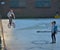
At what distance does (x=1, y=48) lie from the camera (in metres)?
20.0

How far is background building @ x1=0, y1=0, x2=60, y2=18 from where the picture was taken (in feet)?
183

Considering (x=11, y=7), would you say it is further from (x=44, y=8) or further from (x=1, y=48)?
(x=1, y=48)

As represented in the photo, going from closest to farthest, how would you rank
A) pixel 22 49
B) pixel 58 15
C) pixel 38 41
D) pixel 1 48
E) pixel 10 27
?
pixel 1 48 → pixel 22 49 → pixel 38 41 → pixel 10 27 → pixel 58 15

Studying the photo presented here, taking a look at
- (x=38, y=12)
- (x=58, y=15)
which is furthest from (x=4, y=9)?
(x=58, y=15)

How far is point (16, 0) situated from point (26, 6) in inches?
79.3

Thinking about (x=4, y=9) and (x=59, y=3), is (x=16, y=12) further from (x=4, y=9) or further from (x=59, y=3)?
(x=59, y=3)

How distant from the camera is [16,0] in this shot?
185 feet

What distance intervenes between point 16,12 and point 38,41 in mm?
30453

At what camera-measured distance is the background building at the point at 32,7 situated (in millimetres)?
55875

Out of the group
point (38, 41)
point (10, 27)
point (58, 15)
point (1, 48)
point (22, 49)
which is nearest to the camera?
→ point (1, 48)

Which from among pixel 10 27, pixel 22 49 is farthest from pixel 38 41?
pixel 10 27

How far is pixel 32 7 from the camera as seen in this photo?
185 feet

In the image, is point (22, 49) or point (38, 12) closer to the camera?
point (22, 49)

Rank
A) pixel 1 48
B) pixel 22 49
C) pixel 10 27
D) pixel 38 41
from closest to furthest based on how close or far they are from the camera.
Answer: pixel 1 48 → pixel 22 49 → pixel 38 41 → pixel 10 27
